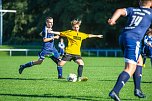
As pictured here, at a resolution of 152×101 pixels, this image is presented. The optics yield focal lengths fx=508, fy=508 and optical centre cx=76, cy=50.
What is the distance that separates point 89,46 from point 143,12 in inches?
1731

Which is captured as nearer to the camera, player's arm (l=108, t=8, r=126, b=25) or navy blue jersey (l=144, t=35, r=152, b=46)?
player's arm (l=108, t=8, r=126, b=25)

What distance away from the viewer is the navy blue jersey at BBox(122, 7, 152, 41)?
31.6 ft

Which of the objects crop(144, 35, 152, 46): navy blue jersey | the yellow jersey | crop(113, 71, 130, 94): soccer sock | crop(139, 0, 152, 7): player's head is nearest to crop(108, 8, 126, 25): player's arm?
crop(139, 0, 152, 7): player's head

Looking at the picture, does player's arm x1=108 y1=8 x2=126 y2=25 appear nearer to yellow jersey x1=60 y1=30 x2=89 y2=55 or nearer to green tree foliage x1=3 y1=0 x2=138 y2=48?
yellow jersey x1=60 y1=30 x2=89 y2=55

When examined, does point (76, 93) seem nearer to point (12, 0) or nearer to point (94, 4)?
point (94, 4)

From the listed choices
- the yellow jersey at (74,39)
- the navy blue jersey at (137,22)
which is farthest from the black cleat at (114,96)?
the yellow jersey at (74,39)

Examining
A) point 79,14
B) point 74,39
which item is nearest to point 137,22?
point 74,39

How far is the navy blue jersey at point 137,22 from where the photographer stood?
963cm

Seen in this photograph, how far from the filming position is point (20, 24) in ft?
217

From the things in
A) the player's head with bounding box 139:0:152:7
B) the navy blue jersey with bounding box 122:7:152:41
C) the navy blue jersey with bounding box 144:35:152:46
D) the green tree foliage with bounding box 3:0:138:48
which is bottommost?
the navy blue jersey with bounding box 144:35:152:46

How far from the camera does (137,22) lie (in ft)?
31.7

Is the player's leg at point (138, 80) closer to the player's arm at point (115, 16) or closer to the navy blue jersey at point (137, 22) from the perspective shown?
the navy blue jersey at point (137, 22)

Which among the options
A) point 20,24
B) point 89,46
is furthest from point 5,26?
point 89,46

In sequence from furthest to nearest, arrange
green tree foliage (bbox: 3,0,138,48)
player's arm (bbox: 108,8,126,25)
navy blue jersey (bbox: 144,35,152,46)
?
1. green tree foliage (bbox: 3,0,138,48)
2. navy blue jersey (bbox: 144,35,152,46)
3. player's arm (bbox: 108,8,126,25)
